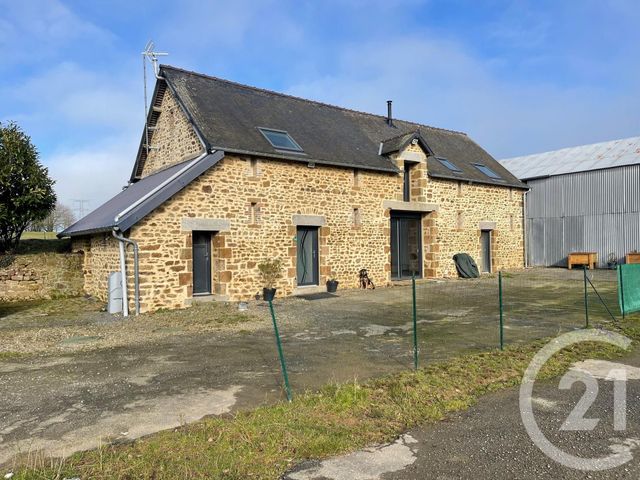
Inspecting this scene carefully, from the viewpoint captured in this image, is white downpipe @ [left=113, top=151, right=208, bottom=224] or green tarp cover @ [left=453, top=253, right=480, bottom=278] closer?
white downpipe @ [left=113, top=151, right=208, bottom=224]

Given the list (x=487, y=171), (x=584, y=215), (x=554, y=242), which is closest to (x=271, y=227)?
(x=487, y=171)

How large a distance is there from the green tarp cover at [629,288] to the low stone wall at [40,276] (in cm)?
1509

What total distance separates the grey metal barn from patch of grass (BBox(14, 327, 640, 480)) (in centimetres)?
1989

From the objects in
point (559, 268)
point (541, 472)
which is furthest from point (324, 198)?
point (559, 268)

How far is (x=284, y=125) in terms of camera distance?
1605cm

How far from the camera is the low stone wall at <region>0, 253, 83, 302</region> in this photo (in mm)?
13945

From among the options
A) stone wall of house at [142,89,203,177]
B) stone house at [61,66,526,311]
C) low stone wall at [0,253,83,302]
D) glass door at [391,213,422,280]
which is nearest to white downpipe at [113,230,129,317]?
stone house at [61,66,526,311]

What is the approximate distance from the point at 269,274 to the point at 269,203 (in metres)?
2.20

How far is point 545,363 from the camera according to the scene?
618 cm

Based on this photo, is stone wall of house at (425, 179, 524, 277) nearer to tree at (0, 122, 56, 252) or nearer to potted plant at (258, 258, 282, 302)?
potted plant at (258, 258, 282, 302)

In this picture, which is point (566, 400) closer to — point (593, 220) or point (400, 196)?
point (400, 196)

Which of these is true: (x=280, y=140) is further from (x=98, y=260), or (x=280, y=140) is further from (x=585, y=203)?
(x=585, y=203)

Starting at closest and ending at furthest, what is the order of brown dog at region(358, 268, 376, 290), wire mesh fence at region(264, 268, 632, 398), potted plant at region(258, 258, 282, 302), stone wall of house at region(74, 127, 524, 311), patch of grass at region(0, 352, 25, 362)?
wire mesh fence at region(264, 268, 632, 398) → patch of grass at region(0, 352, 25, 362) → stone wall of house at region(74, 127, 524, 311) → potted plant at region(258, 258, 282, 302) → brown dog at region(358, 268, 376, 290)

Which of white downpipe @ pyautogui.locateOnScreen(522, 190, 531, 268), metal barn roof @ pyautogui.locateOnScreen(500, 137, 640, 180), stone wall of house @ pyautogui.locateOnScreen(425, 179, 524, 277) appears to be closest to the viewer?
stone wall of house @ pyautogui.locateOnScreen(425, 179, 524, 277)
